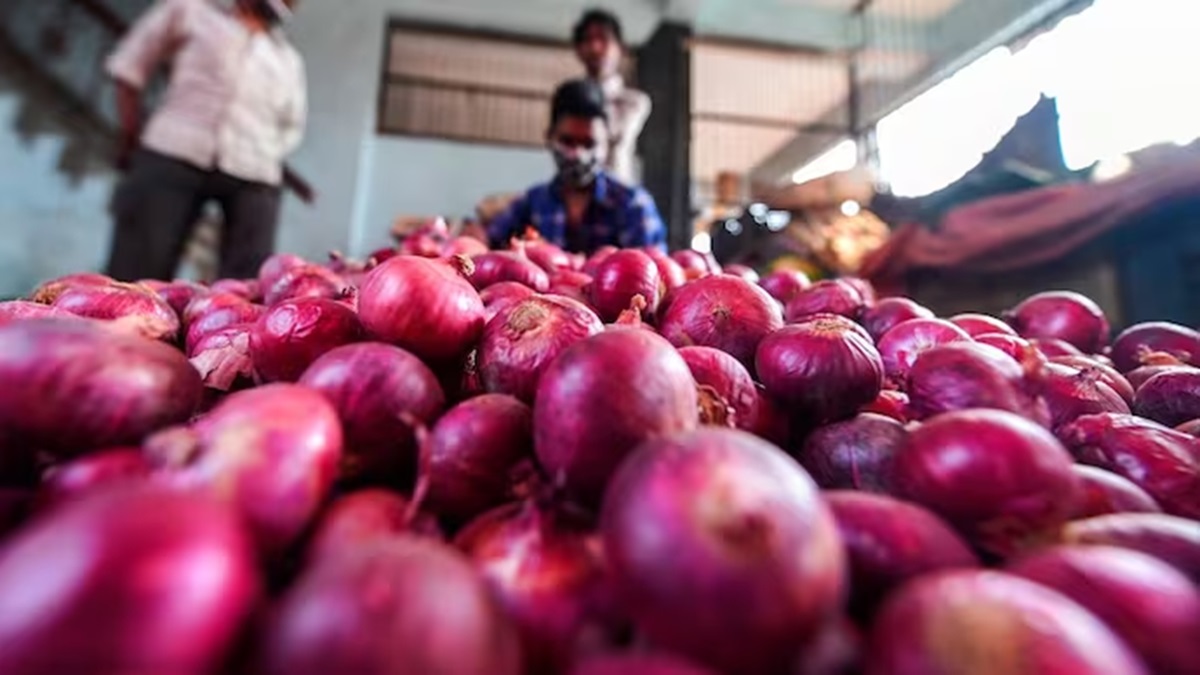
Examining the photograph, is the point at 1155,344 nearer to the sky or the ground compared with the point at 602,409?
nearer to the sky

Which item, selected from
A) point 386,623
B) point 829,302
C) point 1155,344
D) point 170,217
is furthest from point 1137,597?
point 170,217

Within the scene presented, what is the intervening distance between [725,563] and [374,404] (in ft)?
0.85

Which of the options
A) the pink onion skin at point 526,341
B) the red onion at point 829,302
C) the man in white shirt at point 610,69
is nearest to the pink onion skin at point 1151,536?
the pink onion skin at point 526,341

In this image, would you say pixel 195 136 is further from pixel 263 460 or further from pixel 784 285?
pixel 263 460

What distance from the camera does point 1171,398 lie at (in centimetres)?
71

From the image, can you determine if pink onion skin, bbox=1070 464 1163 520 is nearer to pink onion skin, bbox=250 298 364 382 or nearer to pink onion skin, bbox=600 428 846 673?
pink onion skin, bbox=600 428 846 673

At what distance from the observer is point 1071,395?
0.64 m

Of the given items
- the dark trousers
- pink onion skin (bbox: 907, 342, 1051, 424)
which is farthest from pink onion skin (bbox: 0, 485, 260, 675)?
the dark trousers

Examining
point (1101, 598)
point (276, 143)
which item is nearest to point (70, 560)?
point (1101, 598)

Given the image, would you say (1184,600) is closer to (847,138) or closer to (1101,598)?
(1101,598)

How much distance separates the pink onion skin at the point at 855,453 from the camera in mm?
484

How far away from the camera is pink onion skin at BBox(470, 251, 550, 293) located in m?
0.82

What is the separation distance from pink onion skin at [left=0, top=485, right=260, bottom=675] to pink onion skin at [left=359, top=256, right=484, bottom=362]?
27cm

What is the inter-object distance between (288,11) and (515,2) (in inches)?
102
